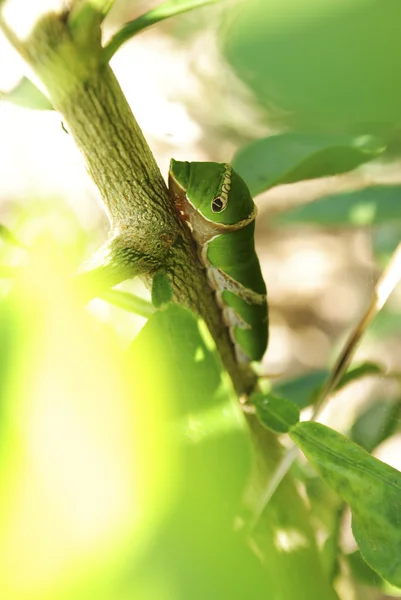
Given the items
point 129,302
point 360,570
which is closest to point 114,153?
point 129,302

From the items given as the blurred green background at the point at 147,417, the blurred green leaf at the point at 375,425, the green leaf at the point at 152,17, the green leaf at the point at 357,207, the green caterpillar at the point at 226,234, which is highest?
the green leaf at the point at 152,17

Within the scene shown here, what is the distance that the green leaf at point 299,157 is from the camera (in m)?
0.75

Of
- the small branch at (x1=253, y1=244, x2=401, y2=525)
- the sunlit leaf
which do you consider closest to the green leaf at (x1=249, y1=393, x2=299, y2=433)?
the small branch at (x1=253, y1=244, x2=401, y2=525)

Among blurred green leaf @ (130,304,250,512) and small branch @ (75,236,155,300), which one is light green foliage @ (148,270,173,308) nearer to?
small branch @ (75,236,155,300)

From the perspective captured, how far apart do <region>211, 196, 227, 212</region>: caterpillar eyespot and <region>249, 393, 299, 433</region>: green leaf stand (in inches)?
9.0

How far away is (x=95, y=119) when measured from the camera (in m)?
0.50

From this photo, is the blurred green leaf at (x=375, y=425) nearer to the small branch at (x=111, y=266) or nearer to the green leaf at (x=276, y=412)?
the green leaf at (x=276, y=412)

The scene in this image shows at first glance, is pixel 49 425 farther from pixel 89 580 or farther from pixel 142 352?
pixel 142 352

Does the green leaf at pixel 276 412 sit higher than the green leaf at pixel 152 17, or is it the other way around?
the green leaf at pixel 152 17

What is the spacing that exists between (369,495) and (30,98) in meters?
0.41

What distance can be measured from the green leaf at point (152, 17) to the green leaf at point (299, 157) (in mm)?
283

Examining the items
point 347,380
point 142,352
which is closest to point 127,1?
point 347,380

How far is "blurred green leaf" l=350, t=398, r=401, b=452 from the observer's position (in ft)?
3.42

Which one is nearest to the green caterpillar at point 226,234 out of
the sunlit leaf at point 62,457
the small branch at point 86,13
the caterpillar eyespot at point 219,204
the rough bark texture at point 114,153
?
the caterpillar eyespot at point 219,204
